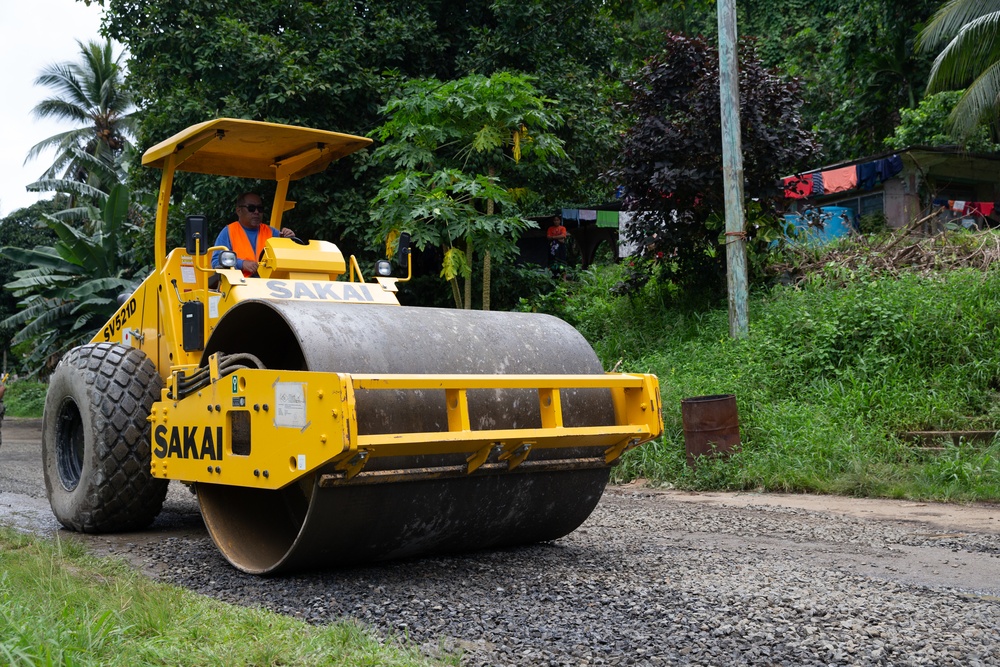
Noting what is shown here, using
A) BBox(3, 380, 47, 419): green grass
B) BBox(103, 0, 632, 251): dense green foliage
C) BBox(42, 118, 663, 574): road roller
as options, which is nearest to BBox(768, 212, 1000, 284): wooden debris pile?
BBox(103, 0, 632, 251): dense green foliage

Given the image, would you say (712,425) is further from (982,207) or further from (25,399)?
(25,399)

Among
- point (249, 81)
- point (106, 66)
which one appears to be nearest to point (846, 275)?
point (249, 81)

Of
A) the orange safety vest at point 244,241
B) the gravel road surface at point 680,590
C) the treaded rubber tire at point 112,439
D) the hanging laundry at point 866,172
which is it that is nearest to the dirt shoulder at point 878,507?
the gravel road surface at point 680,590

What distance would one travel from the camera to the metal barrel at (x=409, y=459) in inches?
179

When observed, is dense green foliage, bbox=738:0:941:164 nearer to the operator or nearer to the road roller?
the operator

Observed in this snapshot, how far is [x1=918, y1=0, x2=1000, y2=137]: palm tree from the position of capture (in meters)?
15.0

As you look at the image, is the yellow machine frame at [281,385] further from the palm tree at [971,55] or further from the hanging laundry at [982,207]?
the hanging laundry at [982,207]

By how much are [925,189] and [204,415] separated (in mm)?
16172

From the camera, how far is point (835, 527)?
641cm

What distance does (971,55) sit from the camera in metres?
15.4

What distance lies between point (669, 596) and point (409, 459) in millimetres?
1284

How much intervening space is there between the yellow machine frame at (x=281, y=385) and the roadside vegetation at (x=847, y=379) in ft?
12.6

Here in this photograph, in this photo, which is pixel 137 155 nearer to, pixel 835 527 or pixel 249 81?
pixel 249 81

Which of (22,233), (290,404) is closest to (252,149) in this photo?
(290,404)
